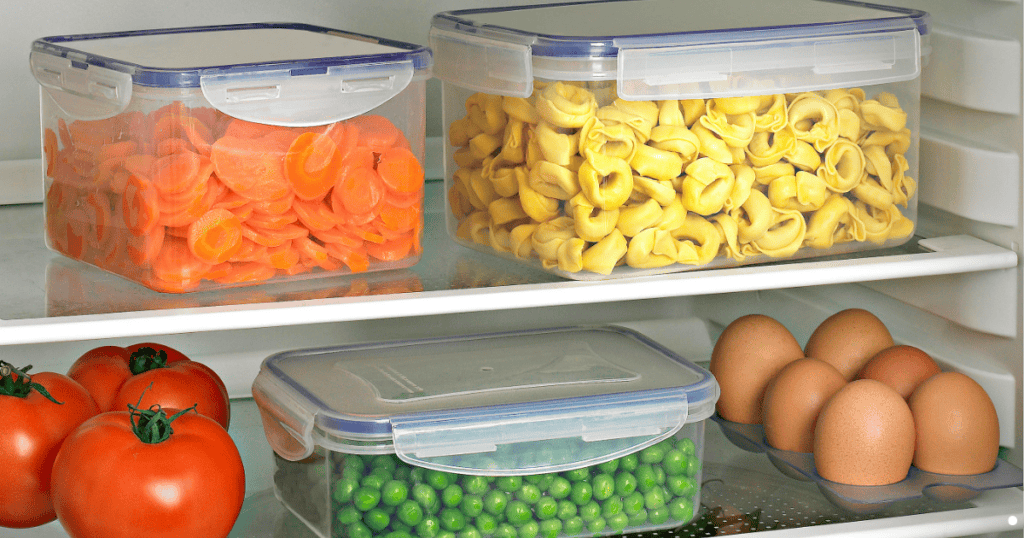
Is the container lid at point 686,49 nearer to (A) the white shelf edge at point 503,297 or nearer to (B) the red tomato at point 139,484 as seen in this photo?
(A) the white shelf edge at point 503,297

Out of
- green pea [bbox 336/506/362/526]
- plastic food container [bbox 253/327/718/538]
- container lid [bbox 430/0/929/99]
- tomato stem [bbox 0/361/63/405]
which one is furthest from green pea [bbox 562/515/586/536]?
tomato stem [bbox 0/361/63/405]

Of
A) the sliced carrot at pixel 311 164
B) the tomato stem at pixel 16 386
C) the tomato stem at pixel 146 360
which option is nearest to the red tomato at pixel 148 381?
the tomato stem at pixel 146 360

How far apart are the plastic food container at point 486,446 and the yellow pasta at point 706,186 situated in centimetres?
19

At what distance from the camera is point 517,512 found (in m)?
1.16

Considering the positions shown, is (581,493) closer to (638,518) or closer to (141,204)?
(638,518)

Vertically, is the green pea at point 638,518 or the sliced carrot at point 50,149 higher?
the sliced carrot at point 50,149

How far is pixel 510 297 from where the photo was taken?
112 centimetres

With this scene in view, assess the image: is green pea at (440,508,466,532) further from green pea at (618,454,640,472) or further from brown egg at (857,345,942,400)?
brown egg at (857,345,942,400)

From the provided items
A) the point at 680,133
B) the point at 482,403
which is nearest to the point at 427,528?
the point at 482,403

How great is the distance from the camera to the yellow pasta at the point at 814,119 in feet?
3.88

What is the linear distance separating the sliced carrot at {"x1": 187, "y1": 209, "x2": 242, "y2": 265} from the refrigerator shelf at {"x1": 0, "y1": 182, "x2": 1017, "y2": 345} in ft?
0.14

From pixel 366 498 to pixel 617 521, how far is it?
0.26 m

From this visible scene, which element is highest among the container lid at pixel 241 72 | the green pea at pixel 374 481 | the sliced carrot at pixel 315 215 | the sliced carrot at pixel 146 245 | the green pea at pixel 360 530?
the container lid at pixel 241 72

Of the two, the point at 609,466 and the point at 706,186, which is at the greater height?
the point at 706,186
